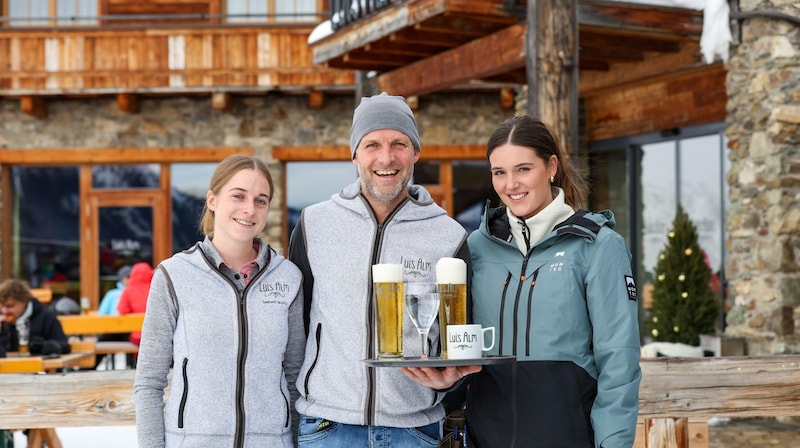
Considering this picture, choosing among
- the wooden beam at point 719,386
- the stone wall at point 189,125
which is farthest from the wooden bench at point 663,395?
the stone wall at point 189,125

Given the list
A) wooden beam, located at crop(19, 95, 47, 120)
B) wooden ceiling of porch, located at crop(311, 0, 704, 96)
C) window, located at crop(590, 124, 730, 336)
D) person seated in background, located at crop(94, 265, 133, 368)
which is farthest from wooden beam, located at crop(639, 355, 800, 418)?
wooden beam, located at crop(19, 95, 47, 120)

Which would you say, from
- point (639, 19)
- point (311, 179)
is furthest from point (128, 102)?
point (639, 19)

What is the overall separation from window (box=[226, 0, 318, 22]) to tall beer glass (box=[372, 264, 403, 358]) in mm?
11700

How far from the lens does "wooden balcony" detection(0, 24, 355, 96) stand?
13.6 meters

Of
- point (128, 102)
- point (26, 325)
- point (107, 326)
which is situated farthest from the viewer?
point (128, 102)

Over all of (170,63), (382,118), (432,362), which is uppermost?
(170,63)

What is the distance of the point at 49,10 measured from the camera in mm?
14344

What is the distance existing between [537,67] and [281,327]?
15.6ft

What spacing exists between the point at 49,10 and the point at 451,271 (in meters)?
13.0

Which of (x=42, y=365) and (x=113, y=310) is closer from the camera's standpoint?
(x=42, y=365)

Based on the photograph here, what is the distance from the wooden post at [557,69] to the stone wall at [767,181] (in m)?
1.99

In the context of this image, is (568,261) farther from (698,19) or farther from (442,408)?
(698,19)

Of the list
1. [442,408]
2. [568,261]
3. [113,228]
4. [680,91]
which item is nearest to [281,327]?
[442,408]

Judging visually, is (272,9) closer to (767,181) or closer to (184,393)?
(767,181)
